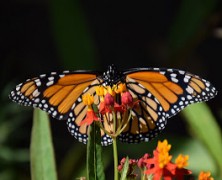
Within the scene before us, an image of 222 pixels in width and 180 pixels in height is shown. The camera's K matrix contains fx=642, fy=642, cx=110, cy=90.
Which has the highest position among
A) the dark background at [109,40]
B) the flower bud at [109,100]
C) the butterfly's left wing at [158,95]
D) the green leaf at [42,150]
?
the dark background at [109,40]

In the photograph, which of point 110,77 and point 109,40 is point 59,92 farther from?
point 109,40

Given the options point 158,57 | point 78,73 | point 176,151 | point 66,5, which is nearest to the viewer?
point 78,73

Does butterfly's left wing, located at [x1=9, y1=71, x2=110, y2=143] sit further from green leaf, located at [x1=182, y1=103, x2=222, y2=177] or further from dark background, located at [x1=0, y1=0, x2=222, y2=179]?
dark background, located at [x1=0, y1=0, x2=222, y2=179]

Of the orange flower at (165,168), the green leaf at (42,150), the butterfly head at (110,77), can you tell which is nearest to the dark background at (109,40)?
the butterfly head at (110,77)

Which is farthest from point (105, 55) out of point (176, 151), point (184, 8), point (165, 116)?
point (165, 116)

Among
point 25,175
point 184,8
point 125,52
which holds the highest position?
A: point 125,52

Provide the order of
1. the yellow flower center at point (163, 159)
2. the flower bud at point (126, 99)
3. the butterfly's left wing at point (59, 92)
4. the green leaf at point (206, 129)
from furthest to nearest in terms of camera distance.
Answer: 1. the green leaf at point (206, 129)
2. the butterfly's left wing at point (59, 92)
3. the flower bud at point (126, 99)
4. the yellow flower center at point (163, 159)

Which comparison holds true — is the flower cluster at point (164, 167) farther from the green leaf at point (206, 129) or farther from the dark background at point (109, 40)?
the dark background at point (109, 40)

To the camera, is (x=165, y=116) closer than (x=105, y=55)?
Yes

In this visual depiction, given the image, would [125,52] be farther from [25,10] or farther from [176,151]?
[176,151]
